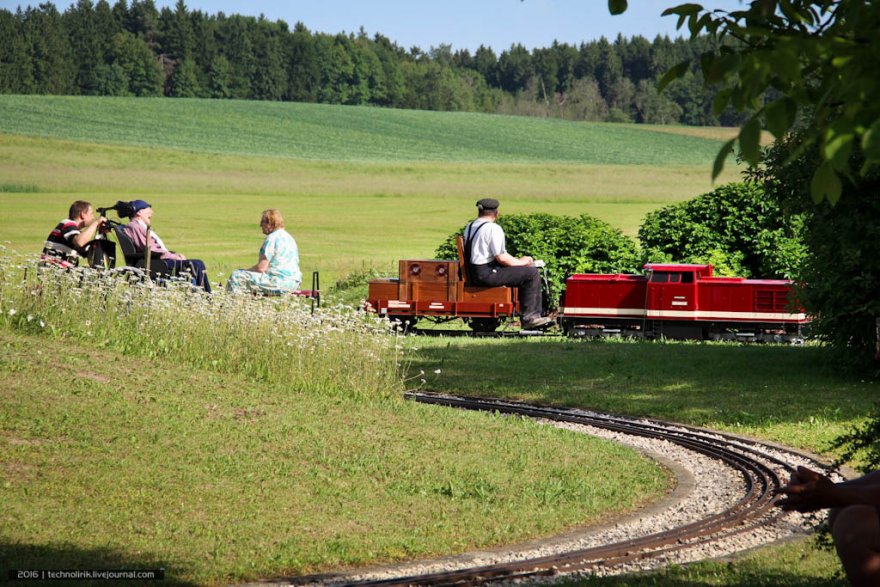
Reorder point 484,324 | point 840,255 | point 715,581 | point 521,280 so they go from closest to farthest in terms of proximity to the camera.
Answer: point 715,581 → point 840,255 → point 521,280 → point 484,324

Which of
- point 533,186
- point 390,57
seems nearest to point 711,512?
point 533,186

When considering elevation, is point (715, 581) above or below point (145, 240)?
below

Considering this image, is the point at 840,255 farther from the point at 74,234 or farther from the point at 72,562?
the point at 72,562

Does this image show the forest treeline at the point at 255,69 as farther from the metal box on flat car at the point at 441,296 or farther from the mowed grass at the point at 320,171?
the metal box on flat car at the point at 441,296

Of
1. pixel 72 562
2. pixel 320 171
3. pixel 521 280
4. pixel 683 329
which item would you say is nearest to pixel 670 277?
pixel 683 329

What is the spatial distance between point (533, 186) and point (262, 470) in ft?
197

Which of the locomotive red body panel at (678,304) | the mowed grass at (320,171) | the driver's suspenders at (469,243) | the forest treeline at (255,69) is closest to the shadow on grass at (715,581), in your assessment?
the driver's suspenders at (469,243)

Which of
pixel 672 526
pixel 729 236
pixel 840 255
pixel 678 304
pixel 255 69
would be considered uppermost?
pixel 255 69

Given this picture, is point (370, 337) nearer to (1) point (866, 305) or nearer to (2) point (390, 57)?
(1) point (866, 305)

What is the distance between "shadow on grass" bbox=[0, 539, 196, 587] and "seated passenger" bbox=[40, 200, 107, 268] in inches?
342

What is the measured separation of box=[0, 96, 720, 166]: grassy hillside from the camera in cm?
8456

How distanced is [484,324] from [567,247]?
388 centimetres

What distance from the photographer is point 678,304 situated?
21.3 meters

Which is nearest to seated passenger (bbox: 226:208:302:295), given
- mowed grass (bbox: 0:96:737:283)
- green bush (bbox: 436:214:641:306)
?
green bush (bbox: 436:214:641:306)
